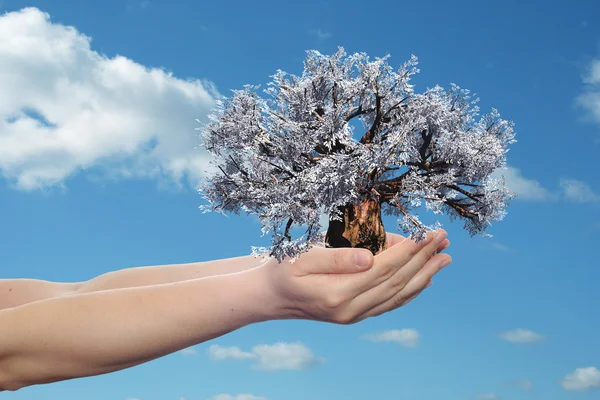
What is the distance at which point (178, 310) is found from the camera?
10.6 feet

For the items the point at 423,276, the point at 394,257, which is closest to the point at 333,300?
the point at 394,257

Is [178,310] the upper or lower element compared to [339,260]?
lower

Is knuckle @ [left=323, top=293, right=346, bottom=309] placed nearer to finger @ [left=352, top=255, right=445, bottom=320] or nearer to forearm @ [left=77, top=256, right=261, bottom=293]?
finger @ [left=352, top=255, right=445, bottom=320]

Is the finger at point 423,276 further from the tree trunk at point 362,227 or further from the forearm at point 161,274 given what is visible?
the forearm at point 161,274

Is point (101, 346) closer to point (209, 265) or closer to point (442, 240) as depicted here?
point (209, 265)

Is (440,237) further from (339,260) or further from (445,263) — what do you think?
(339,260)

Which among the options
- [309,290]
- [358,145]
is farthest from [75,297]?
[358,145]

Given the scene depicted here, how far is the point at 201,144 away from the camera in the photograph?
442 centimetres

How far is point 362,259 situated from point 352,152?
76 centimetres

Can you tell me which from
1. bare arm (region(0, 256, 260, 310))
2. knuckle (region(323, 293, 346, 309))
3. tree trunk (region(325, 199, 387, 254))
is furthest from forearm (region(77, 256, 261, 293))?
knuckle (region(323, 293, 346, 309))

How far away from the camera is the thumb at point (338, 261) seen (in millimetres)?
3320

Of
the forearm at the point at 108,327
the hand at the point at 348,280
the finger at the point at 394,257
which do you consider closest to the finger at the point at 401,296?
the hand at the point at 348,280

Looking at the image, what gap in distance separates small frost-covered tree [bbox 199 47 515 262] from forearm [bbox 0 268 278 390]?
0.55 m

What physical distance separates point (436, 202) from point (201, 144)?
1.79 metres
